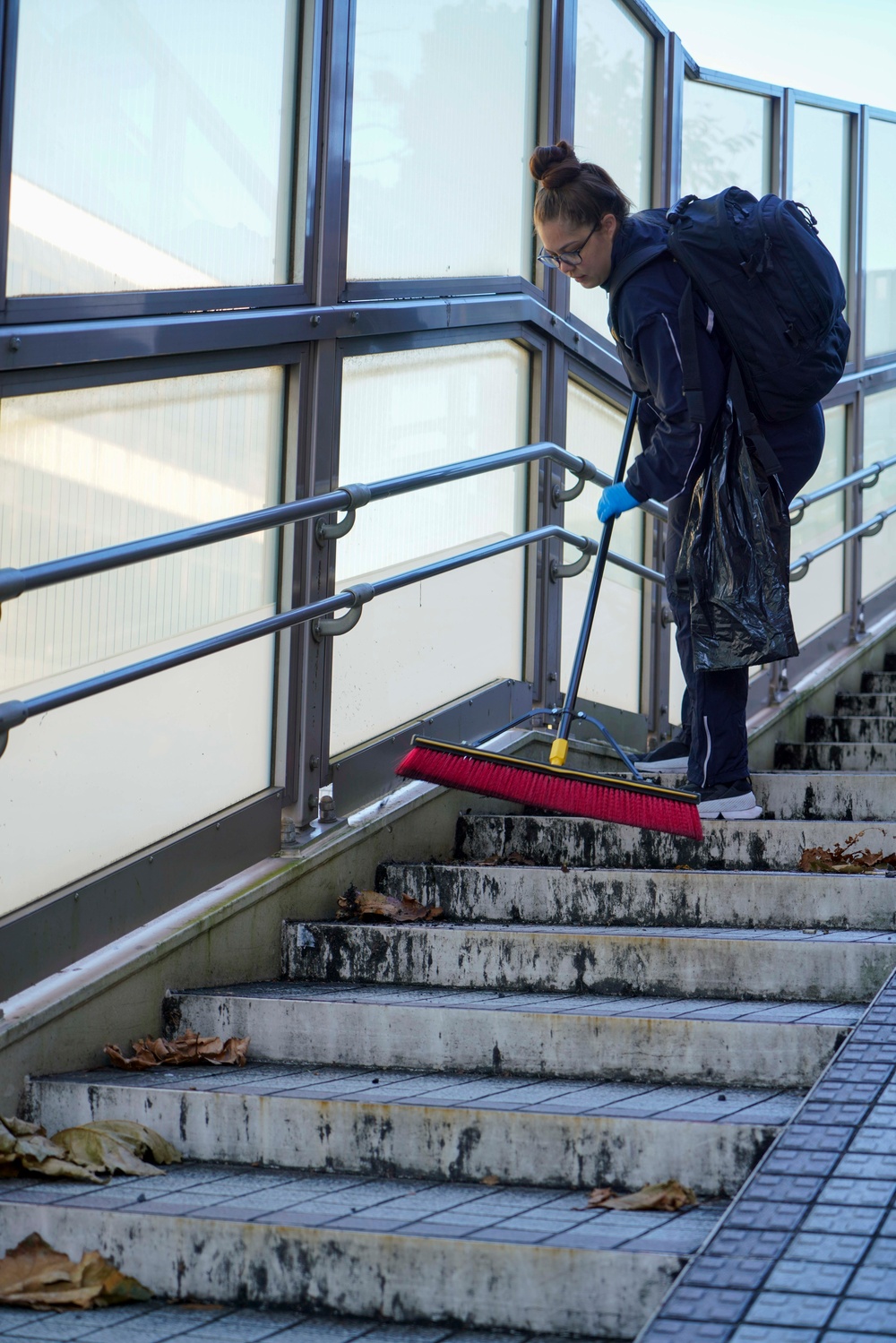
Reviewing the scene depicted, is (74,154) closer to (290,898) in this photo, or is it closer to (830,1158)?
(290,898)

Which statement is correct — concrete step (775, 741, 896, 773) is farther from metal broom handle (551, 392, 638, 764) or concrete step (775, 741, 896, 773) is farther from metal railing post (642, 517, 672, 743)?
metal broom handle (551, 392, 638, 764)

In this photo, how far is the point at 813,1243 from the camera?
1.97 m

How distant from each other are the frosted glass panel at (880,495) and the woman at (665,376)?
12.7 feet

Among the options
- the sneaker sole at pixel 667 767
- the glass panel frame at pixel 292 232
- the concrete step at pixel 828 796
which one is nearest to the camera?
the glass panel frame at pixel 292 232

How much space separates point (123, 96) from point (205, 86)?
1.25 feet

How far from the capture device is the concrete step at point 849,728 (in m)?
5.97

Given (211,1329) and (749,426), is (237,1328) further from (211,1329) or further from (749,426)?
(749,426)

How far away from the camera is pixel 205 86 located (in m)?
3.65

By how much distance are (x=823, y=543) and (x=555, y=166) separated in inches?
153

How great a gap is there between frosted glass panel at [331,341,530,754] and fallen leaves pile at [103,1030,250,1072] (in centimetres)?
107

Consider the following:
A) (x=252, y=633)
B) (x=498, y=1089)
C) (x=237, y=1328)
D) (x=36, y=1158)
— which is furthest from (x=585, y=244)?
(x=237, y=1328)

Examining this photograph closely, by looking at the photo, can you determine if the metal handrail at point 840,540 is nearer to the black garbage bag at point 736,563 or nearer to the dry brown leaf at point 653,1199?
the black garbage bag at point 736,563

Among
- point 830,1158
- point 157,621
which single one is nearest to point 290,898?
point 157,621

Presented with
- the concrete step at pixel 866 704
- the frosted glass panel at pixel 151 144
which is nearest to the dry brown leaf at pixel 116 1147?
the frosted glass panel at pixel 151 144
